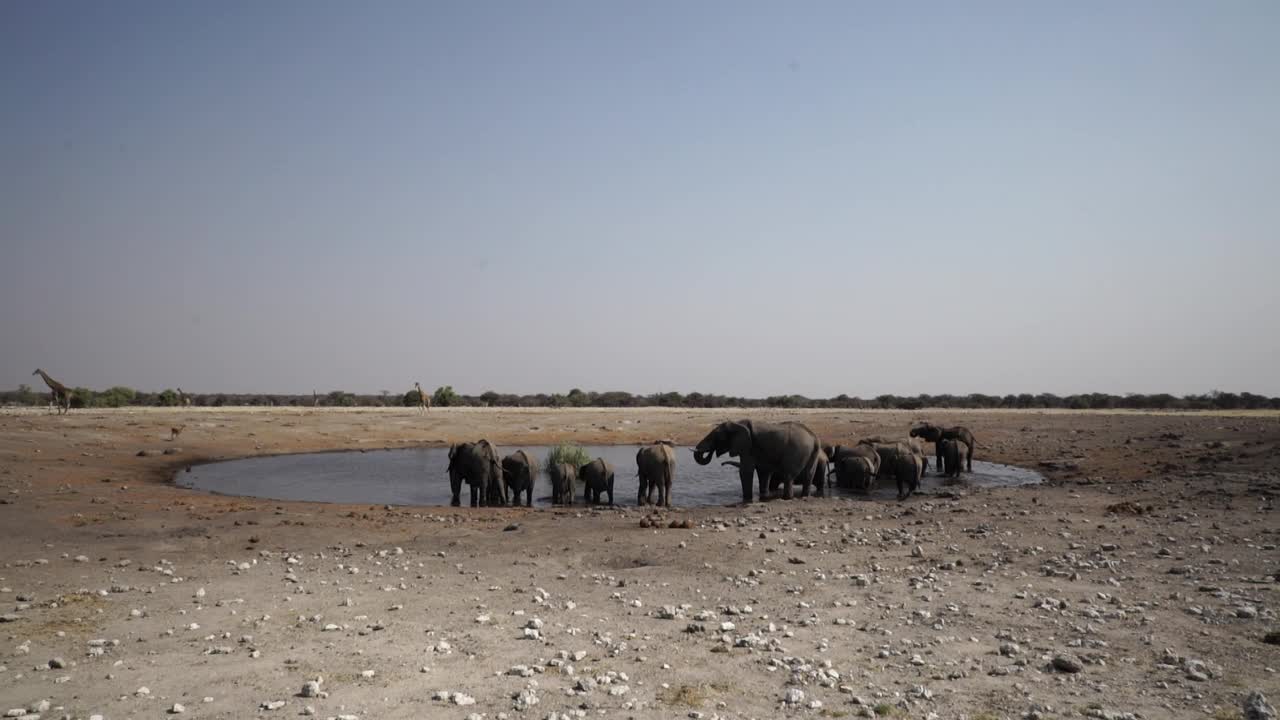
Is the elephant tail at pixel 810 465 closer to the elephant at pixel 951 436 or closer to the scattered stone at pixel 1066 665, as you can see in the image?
the elephant at pixel 951 436

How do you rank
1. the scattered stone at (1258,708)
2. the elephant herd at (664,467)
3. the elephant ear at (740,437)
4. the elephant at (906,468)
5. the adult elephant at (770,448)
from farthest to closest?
the elephant at (906,468), the elephant ear at (740,437), the adult elephant at (770,448), the elephant herd at (664,467), the scattered stone at (1258,708)

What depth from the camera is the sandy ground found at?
23.7 feet

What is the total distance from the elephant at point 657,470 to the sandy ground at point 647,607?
4.12 metres

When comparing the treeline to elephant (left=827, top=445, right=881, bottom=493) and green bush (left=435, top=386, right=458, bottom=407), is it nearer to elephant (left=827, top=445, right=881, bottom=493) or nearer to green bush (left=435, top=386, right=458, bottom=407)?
green bush (left=435, top=386, right=458, bottom=407)

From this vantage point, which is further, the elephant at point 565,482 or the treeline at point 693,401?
the treeline at point 693,401

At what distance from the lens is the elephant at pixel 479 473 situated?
24.0 meters

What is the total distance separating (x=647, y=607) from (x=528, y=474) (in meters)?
14.0

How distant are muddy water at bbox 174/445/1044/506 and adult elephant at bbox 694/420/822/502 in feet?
4.93

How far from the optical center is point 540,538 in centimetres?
1586

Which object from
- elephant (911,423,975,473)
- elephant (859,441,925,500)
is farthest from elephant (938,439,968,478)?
elephant (859,441,925,500)

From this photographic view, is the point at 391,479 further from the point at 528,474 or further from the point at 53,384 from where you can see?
the point at 53,384

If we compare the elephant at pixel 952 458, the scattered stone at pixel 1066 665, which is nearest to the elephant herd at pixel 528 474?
the elephant at pixel 952 458

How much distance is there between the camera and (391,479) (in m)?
29.8

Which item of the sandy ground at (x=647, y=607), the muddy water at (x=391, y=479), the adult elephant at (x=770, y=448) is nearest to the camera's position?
the sandy ground at (x=647, y=607)
